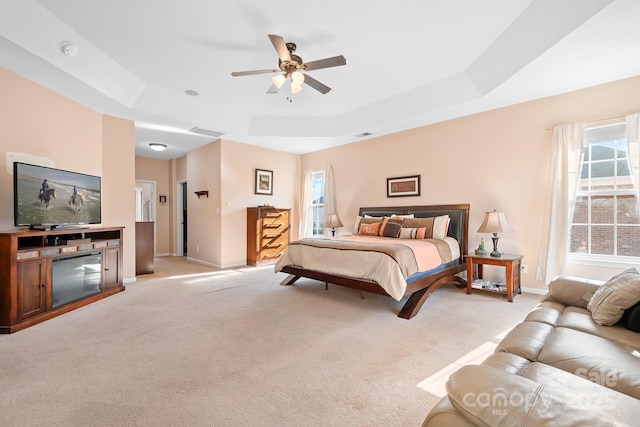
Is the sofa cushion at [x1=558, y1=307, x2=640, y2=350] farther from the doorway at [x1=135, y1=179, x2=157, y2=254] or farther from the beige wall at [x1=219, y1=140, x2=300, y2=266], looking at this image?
the doorway at [x1=135, y1=179, x2=157, y2=254]

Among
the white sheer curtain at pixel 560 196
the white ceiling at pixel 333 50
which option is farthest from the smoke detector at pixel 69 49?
the white sheer curtain at pixel 560 196

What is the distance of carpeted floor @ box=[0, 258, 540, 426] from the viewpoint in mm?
1637

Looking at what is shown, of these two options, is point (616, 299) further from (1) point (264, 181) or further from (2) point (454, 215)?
(1) point (264, 181)

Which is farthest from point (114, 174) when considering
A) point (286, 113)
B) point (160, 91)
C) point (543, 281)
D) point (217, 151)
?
point (543, 281)

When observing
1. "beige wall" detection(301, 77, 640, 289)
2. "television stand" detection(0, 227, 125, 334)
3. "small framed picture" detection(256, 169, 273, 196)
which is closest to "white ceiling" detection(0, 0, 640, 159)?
"beige wall" detection(301, 77, 640, 289)

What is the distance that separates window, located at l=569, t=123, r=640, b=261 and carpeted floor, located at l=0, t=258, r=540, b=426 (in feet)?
3.72

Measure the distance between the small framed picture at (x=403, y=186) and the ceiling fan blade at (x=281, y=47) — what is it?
3.25 metres

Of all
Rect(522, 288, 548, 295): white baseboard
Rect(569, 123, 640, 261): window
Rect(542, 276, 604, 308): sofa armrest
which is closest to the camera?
Rect(542, 276, 604, 308): sofa armrest

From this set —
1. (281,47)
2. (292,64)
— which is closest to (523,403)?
(281,47)

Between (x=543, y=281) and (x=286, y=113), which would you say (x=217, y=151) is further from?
(x=543, y=281)

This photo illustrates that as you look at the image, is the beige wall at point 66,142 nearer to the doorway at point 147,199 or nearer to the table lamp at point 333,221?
the doorway at point 147,199

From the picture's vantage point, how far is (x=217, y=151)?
19.6ft

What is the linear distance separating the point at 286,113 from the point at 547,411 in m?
5.28

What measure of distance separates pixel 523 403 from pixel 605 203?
4161 millimetres
